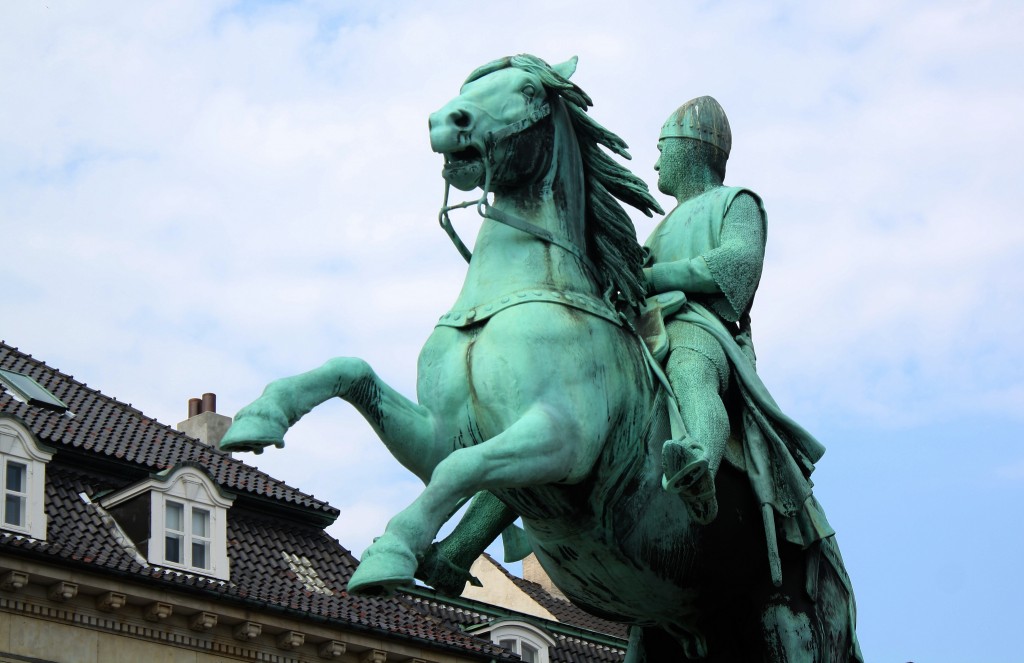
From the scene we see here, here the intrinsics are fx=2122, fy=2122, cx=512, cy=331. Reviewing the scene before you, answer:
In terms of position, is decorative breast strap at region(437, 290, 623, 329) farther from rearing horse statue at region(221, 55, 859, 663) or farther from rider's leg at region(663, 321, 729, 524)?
rider's leg at region(663, 321, 729, 524)

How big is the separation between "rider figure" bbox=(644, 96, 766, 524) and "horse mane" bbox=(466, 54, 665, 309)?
31cm

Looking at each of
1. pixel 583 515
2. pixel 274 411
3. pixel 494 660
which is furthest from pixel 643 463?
pixel 494 660

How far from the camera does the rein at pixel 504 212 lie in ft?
29.9

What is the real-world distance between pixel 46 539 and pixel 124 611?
138 cm

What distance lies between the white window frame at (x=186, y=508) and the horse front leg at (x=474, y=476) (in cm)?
2109

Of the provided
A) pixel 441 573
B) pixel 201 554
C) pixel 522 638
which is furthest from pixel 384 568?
pixel 522 638

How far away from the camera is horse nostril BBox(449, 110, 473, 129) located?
9.03m

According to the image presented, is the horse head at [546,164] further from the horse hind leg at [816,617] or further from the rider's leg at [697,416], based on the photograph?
the horse hind leg at [816,617]

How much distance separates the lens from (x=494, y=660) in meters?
32.9

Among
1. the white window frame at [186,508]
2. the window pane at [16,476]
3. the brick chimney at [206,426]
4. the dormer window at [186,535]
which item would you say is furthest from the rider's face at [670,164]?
the brick chimney at [206,426]

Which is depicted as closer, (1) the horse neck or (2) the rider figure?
(2) the rider figure

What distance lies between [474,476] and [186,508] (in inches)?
891

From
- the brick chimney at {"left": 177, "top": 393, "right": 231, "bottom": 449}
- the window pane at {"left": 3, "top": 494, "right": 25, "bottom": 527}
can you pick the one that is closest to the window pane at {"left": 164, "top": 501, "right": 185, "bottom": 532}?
the window pane at {"left": 3, "top": 494, "right": 25, "bottom": 527}

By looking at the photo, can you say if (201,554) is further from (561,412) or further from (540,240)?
(561,412)
